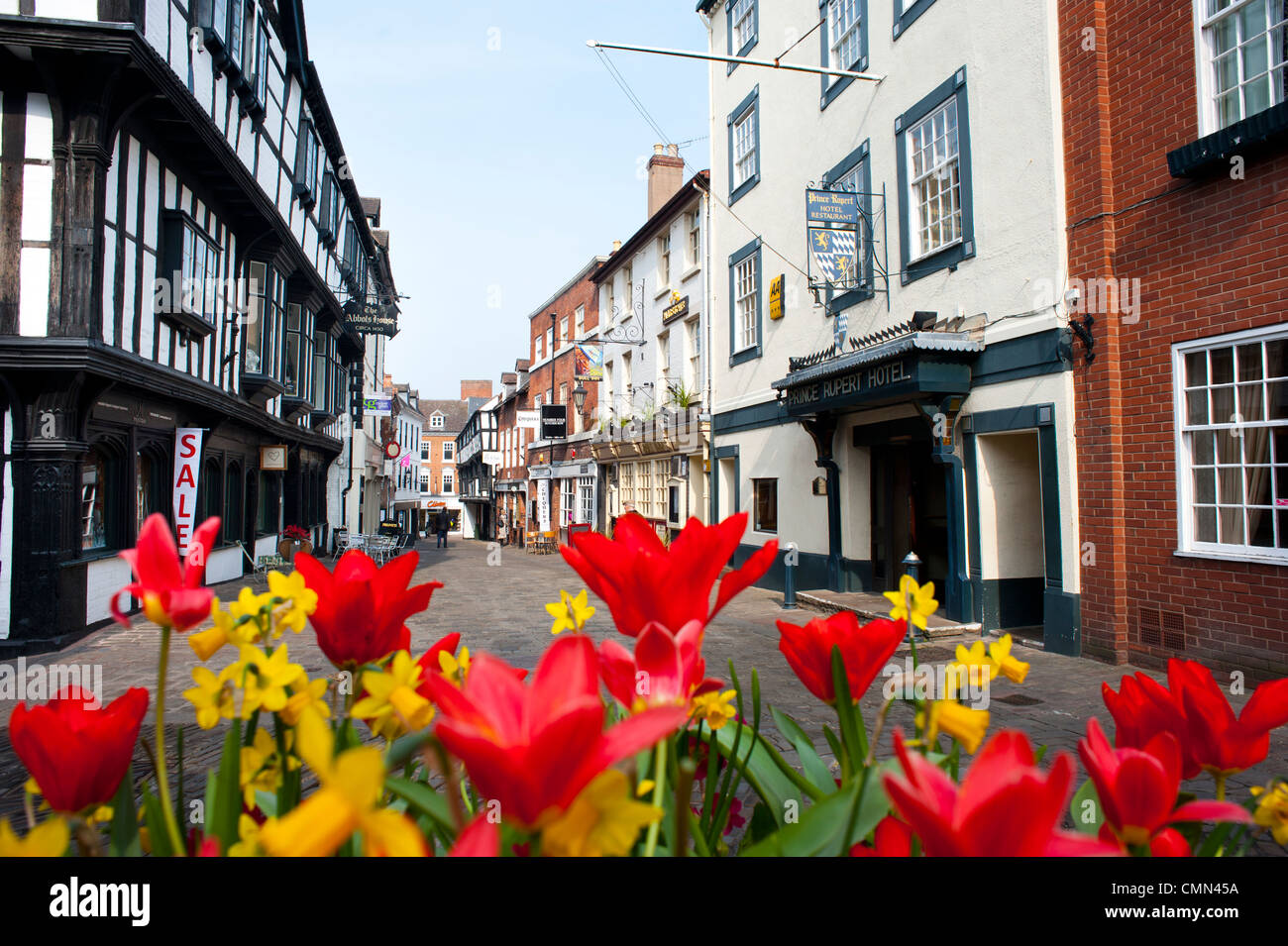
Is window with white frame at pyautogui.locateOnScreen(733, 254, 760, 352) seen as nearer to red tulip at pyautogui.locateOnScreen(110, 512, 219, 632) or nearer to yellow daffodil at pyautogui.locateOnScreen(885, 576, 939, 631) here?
yellow daffodil at pyautogui.locateOnScreen(885, 576, 939, 631)

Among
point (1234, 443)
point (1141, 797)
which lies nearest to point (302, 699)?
point (1141, 797)

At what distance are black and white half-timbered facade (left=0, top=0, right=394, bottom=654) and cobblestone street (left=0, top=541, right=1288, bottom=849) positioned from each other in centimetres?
129

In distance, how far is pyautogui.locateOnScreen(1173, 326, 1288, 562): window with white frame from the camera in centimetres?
630

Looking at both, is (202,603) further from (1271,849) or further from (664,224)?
(664,224)

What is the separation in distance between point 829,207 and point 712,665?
692 cm

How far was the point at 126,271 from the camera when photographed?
9.23 meters

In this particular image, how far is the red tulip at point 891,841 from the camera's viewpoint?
0.76 metres

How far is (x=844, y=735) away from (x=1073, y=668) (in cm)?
752

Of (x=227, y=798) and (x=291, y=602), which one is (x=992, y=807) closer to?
(x=227, y=798)

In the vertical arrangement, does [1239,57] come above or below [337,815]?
above

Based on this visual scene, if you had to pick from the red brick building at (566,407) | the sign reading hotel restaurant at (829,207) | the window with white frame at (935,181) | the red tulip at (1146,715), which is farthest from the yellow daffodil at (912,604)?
the red brick building at (566,407)

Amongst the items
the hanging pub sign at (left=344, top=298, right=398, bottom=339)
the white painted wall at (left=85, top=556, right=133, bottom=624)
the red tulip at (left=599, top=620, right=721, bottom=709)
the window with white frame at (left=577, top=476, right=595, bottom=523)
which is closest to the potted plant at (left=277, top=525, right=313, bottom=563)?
the white painted wall at (left=85, top=556, right=133, bottom=624)

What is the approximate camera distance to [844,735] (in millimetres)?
1008

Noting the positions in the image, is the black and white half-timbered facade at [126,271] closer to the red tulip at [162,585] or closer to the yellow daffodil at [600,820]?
the red tulip at [162,585]
